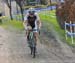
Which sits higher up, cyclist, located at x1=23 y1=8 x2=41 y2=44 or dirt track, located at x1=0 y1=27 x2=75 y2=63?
cyclist, located at x1=23 y1=8 x2=41 y2=44

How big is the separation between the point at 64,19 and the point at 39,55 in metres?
7.67

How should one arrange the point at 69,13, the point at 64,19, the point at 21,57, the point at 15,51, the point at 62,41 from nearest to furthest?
the point at 21,57 → the point at 15,51 → the point at 62,41 → the point at 69,13 → the point at 64,19

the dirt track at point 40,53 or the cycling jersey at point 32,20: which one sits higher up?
the cycling jersey at point 32,20

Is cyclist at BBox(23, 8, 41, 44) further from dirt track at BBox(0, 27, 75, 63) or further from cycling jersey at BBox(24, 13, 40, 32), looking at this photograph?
dirt track at BBox(0, 27, 75, 63)

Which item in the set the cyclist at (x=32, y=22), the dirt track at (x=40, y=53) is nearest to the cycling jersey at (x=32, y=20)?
the cyclist at (x=32, y=22)

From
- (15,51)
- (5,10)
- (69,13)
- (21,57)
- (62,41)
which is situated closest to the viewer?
(21,57)

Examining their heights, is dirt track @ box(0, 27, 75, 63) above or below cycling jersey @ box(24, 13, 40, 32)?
below

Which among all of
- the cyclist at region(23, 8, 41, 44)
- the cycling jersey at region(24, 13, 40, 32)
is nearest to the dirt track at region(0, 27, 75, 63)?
the cyclist at region(23, 8, 41, 44)

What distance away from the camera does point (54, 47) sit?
16.8m

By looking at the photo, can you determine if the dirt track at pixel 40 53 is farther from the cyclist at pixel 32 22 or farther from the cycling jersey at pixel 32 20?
the cycling jersey at pixel 32 20

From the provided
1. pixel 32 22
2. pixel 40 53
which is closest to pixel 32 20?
pixel 32 22

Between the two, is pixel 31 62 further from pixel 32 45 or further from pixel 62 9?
pixel 62 9

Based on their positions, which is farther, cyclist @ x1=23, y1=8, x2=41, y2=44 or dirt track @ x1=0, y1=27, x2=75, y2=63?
cyclist @ x1=23, y1=8, x2=41, y2=44

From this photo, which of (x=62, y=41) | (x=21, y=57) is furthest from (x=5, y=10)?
(x=21, y=57)
